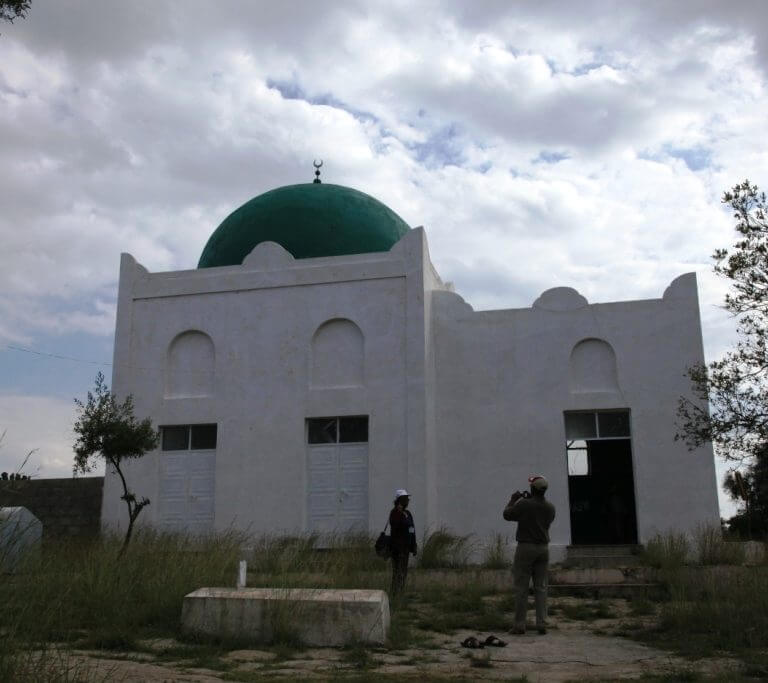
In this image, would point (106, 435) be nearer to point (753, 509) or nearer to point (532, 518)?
point (532, 518)

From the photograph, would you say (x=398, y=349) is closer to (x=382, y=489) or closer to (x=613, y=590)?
(x=382, y=489)

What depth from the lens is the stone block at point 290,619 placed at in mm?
8297

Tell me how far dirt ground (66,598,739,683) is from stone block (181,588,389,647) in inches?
8.2

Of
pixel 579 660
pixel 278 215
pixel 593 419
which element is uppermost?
pixel 278 215

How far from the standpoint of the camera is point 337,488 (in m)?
17.8

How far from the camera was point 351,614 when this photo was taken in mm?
8352

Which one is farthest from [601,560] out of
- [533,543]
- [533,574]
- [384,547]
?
[533,543]

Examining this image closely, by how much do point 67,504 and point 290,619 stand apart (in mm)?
13208

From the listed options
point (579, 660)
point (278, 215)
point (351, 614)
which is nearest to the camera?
point (579, 660)

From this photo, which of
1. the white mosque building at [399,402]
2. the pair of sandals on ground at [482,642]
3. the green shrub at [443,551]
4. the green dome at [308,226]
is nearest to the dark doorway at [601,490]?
the white mosque building at [399,402]

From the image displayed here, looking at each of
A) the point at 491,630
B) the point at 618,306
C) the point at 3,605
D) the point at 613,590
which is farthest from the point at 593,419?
the point at 3,605

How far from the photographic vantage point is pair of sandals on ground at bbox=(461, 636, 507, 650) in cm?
845

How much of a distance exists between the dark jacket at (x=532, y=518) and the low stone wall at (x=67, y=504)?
1262 cm

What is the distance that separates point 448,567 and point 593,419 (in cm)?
496
